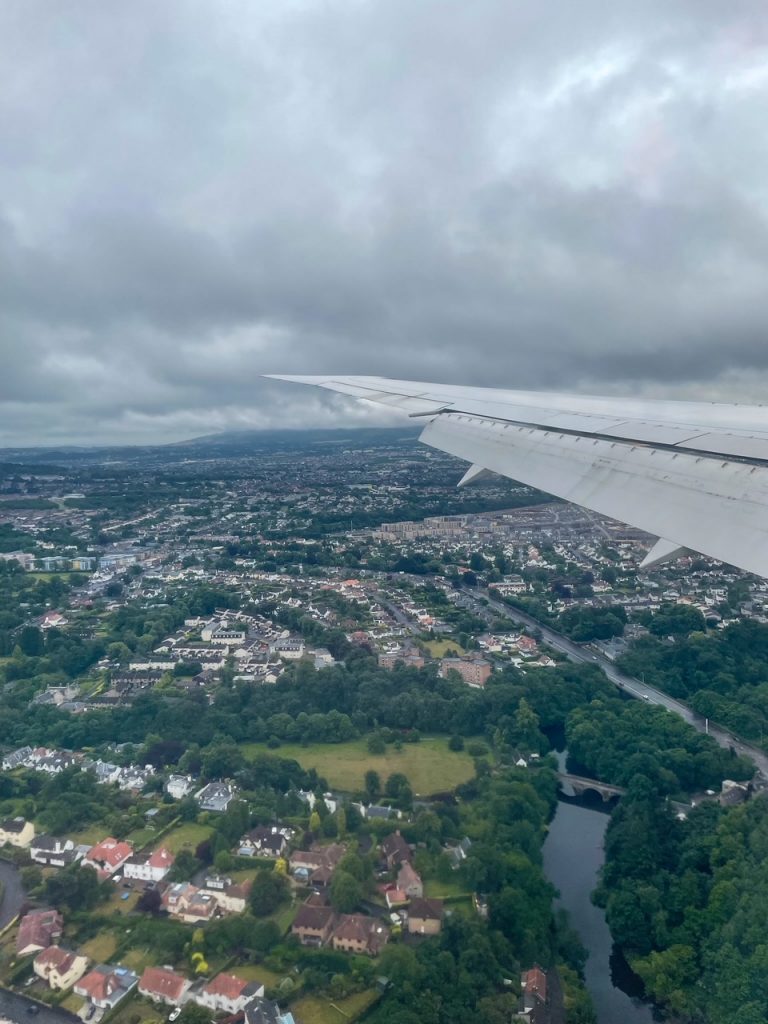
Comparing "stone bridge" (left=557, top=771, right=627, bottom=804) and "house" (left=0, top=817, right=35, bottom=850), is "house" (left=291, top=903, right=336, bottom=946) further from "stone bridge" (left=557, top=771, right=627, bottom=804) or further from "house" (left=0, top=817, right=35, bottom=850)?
"stone bridge" (left=557, top=771, right=627, bottom=804)

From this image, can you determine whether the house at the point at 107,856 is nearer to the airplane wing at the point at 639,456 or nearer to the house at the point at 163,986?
the house at the point at 163,986

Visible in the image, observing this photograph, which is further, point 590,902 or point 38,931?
point 590,902

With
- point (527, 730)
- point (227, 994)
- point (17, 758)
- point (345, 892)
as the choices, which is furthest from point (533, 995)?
point (17, 758)

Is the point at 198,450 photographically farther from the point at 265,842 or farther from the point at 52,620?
the point at 265,842

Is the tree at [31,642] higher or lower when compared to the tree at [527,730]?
higher

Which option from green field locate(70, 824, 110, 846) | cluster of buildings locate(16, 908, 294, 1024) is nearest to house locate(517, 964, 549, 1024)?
cluster of buildings locate(16, 908, 294, 1024)

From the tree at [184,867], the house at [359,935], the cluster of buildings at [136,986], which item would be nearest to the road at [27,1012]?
the cluster of buildings at [136,986]
